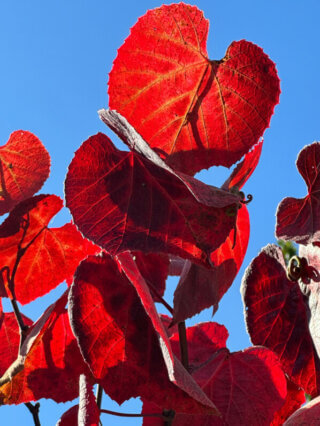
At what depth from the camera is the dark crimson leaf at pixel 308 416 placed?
50 centimetres

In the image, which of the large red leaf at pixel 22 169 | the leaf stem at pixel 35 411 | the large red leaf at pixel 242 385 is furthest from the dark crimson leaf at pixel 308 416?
the large red leaf at pixel 22 169

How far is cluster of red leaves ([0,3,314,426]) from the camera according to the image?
0.46 metres

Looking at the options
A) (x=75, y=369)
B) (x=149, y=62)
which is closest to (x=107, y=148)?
(x=149, y=62)

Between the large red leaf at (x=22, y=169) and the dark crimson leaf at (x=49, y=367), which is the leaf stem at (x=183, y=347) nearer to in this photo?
the dark crimson leaf at (x=49, y=367)

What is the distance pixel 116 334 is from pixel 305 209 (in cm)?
23

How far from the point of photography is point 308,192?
589 millimetres

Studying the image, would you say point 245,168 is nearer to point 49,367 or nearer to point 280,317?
point 280,317

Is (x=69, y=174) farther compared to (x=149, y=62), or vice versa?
(x=149, y=62)

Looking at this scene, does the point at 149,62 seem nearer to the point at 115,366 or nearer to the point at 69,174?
the point at 69,174

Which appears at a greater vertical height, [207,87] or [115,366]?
[207,87]

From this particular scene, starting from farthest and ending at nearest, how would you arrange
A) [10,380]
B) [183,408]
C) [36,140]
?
[36,140] → [10,380] → [183,408]

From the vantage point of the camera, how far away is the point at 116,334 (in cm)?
52

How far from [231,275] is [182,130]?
0.16 metres

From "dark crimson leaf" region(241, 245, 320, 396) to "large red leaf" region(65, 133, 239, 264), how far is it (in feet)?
0.55
